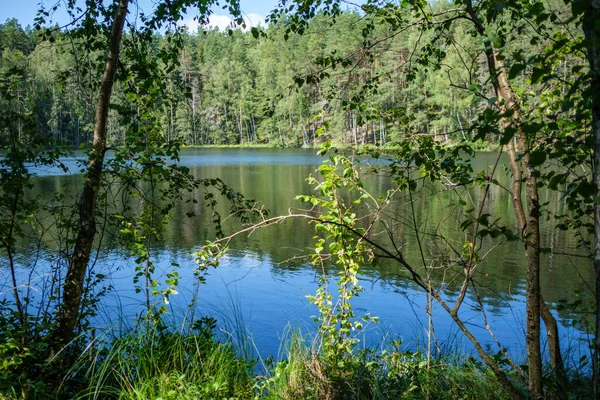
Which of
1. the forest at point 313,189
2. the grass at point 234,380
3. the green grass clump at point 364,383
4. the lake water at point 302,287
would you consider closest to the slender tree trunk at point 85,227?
the forest at point 313,189

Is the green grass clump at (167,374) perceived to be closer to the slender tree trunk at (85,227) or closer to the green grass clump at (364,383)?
the green grass clump at (364,383)

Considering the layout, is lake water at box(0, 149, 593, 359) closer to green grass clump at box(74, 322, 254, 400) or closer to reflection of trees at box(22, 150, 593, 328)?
reflection of trees at box(22, 150, 593, 328)

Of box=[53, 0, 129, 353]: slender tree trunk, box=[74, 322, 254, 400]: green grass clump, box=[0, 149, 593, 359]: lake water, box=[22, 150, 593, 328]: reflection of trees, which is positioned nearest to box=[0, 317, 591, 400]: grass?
box=[74, 322, 254, 400]: green grass clump

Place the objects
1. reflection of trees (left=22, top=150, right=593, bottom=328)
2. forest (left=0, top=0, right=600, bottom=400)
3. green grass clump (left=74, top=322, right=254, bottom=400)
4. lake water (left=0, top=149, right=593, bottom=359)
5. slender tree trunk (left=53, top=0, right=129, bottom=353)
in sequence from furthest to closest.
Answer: reflection of trees (left=22, top=150, right=593, bottom=328) → lake water (left=0, top=149, right=593, bottom=359) → slender tree trunk (left=53, top=0, right=129, bottom=353) → green grass clump (left=74, top=322, right=254, bottom=400) → forest (left=0, top=0, right=600, bottom=400)

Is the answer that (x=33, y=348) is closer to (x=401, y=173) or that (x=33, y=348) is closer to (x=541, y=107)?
→ (x=401, y=173)

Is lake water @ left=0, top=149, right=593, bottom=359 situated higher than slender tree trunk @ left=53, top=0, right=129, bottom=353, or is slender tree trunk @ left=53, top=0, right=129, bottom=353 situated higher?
slender tree trunk @ left=53, top=0, right=129, bottom=353

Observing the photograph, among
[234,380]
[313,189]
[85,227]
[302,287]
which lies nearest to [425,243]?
[302,287]

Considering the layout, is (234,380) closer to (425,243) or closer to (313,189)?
(313,189)

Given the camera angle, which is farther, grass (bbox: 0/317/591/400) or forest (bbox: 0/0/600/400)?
grass (bbox: 0/317/591/400)

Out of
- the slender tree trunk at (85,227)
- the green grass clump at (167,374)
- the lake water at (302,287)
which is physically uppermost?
the slender tree trunk at (85,227)

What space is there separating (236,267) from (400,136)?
8.47 meters

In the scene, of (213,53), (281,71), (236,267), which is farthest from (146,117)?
(213,53)

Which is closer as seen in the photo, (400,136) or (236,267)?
(400,136)

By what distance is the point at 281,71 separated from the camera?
67.1 meters
